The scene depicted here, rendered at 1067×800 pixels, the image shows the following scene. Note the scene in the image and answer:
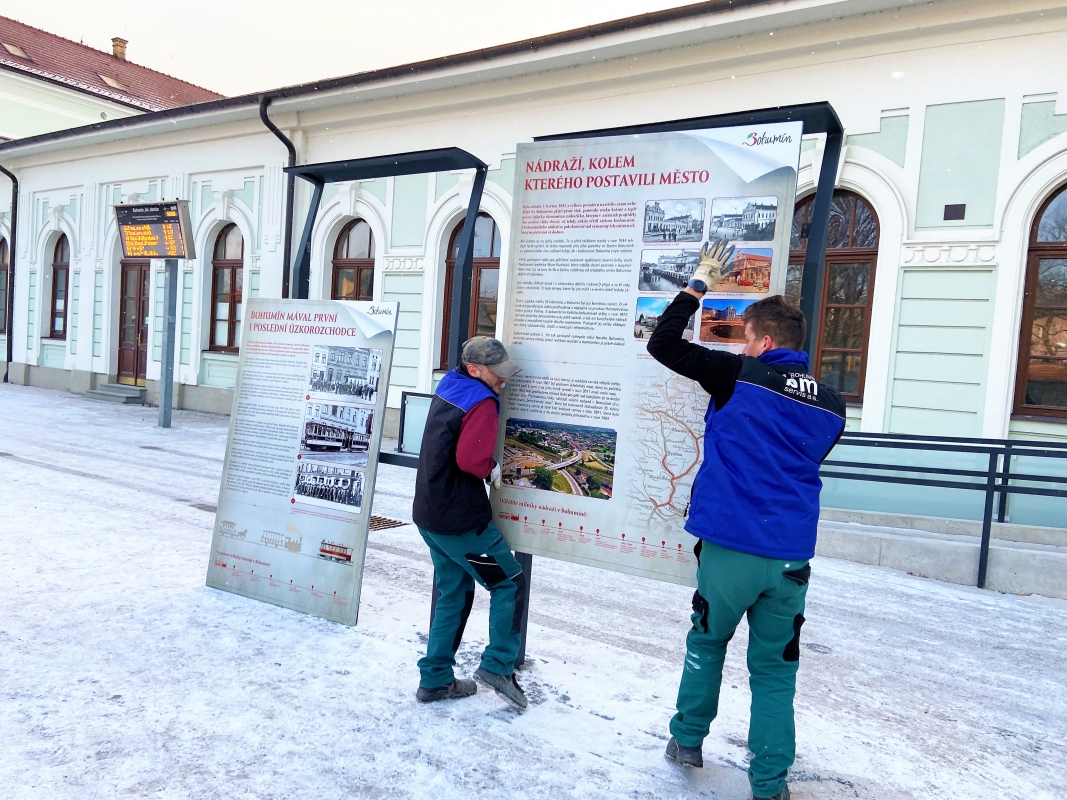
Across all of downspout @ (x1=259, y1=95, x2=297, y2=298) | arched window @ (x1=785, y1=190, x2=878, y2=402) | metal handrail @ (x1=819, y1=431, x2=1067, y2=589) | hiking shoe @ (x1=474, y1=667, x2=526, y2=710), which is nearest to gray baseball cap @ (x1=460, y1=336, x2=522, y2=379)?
hiking shoe @ (x1=474, y1=667, x2=526, y2=710)

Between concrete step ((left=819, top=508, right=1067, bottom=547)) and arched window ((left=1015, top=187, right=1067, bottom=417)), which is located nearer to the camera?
concrete step ((left=819, top=508, right=1067, bottom=547))

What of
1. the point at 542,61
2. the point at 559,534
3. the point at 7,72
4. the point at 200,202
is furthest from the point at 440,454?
the point at 7,72

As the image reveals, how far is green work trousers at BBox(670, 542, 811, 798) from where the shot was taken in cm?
274

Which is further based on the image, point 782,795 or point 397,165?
point 397,165

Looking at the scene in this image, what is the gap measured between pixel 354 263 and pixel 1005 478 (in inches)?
399

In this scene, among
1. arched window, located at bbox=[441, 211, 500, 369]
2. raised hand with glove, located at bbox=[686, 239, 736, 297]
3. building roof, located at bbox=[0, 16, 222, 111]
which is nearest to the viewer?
raised hand with glove, located at bbox=[686, 239, 736, 297]

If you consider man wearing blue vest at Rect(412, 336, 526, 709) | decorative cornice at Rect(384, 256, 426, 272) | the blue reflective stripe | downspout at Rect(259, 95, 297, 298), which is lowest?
man wearing blue vest at Rect(412, 336, 526, 709)

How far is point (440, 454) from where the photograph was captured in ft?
11.0

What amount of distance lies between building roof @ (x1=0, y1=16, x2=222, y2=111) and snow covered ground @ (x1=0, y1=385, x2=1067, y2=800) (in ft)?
77.4

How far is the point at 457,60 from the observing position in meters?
11.0

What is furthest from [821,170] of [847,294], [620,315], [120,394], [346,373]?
[120,394]

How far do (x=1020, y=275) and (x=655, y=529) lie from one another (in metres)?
6.37

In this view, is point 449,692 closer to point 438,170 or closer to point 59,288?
point 438,170

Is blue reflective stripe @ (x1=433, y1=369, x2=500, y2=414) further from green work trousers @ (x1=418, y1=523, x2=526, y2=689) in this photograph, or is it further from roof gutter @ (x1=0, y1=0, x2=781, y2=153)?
roof gutter @ (x1=0, y1=0, x2=781, y2=153)
